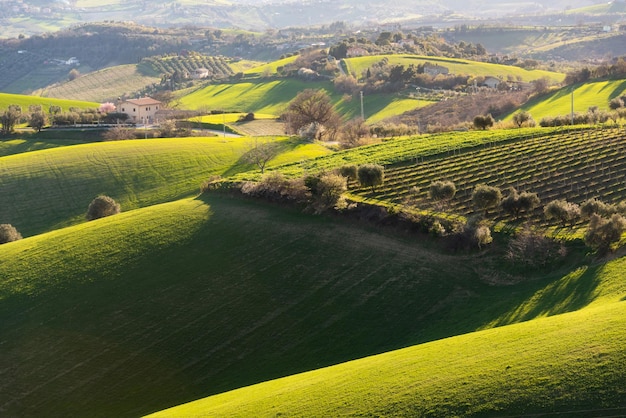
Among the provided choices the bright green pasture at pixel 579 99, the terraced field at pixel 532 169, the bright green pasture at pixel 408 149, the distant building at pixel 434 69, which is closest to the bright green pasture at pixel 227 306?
the terraced field at pixel 532 169

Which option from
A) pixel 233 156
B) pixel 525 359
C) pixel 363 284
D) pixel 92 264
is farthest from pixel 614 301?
pixel 233 156

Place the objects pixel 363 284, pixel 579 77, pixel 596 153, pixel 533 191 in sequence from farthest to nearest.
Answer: pixel 579 77 < pixel 596 153 < pixel 533 191 < pixel 363 284

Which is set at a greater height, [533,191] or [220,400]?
[533,191]

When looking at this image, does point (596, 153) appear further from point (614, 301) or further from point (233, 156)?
point (233, 156)

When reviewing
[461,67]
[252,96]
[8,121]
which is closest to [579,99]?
[461,67]

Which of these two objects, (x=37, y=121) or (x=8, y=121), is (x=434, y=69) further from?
(x=8, y=121)

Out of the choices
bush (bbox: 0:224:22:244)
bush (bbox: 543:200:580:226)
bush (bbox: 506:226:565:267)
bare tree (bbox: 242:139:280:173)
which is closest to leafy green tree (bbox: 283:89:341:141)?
bare tree (bbox: 242:139:280:173)
